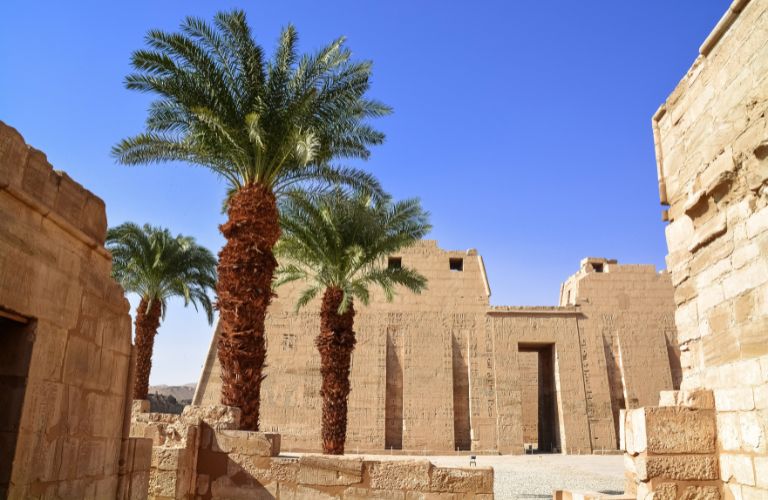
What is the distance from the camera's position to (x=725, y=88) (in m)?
4.37

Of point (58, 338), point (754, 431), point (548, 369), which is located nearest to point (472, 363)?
point (548, 369)

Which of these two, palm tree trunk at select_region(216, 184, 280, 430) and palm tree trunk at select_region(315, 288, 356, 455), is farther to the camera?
palm tree trunk at select_region(315, 288, 356, 455)

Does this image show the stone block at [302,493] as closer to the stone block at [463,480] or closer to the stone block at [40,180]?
the stone block at [463,480]

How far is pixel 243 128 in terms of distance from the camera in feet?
31.4

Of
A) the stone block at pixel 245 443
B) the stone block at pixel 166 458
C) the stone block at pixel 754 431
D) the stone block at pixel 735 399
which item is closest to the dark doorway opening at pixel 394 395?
the stone block at pixel 245 443

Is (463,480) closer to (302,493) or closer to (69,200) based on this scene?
(302,493)

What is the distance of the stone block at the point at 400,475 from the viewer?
20.3ft

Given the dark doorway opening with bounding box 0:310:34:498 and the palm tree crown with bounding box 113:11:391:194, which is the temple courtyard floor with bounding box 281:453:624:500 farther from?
the dark doorway opening with bounding box 0:310:34:498

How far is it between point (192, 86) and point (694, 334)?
8.05 m

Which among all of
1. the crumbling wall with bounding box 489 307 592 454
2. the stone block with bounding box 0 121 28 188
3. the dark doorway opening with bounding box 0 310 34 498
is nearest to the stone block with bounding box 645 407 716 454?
the dark doorway opening with bounding box 0 310 34 498

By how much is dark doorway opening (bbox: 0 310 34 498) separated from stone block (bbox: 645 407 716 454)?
3991mm

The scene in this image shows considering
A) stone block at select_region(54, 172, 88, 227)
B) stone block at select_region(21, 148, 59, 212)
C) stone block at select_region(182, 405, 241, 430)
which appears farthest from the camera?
stone block at select_region(182, 405, 241, 430)

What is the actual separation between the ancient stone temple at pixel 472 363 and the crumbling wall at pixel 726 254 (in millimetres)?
16183

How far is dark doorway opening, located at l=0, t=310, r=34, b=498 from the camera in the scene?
9.52 ft
